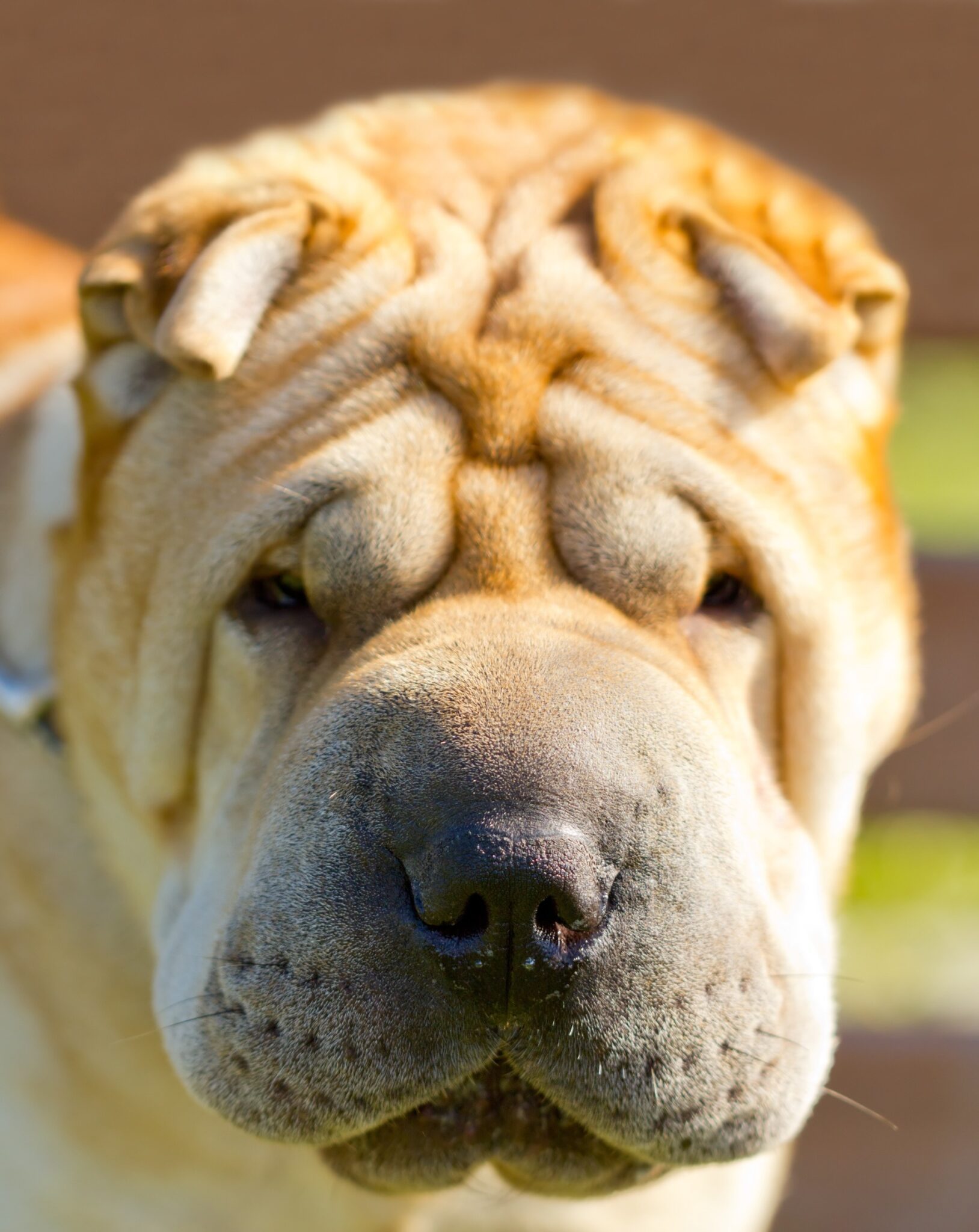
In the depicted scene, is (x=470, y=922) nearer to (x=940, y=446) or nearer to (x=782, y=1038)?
(x=782, y=1038)

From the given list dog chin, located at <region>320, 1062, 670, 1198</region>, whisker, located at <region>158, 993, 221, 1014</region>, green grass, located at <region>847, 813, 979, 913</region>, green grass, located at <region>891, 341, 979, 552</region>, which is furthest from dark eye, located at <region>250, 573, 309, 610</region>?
green grass, located at <region>847, 813, 979, 913</region>

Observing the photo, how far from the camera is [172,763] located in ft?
5.87

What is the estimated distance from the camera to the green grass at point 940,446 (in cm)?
325

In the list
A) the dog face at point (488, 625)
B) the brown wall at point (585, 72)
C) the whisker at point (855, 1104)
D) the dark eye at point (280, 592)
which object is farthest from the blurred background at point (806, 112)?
the dark eye at point (280, 592)

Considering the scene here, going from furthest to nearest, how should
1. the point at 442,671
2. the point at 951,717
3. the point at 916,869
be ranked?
the point at 916,869 → the point at 951,717 → the point at 442,671

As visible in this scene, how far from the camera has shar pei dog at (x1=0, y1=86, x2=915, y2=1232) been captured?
1.40 meters

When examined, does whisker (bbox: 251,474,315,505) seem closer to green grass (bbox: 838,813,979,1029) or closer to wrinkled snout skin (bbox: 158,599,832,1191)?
wrinkled snout skin (bbox: 158,599,832,1191)

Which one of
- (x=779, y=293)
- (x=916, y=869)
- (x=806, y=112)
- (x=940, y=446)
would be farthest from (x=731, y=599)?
(x=940, y=446)

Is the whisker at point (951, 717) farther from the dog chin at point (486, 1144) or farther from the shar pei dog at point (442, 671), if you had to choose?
the dog chin at point (486, 1144)

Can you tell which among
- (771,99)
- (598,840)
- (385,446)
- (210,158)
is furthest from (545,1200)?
(771,99)

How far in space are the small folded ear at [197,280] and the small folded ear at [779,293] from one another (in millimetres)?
456

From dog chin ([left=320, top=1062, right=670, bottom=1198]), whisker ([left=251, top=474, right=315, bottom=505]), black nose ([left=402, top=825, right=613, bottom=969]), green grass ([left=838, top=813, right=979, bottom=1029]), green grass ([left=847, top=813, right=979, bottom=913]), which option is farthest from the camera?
green grass ([left=847, top=813, right=979, bottom=913])

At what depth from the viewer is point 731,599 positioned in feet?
5.70

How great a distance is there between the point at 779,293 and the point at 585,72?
1622 millimetres
